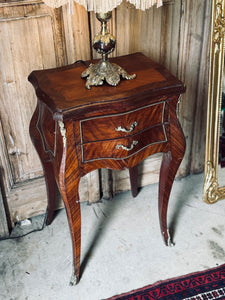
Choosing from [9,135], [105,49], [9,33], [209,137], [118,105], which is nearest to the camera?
[118,105]

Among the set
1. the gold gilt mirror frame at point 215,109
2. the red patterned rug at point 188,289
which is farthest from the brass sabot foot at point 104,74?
the red patterned rug at point 188,289

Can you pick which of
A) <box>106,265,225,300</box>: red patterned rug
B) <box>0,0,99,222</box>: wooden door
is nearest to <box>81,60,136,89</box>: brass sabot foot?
<box>0,0,99,222</box>: wooden door

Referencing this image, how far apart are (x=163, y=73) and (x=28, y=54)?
61 cm

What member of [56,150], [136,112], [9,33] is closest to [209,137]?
[136,112]

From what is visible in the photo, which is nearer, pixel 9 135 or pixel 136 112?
pixel 136 112

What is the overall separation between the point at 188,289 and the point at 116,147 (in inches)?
28.4

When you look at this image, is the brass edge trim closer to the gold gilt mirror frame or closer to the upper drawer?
the upper drawer

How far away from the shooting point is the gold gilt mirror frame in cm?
188

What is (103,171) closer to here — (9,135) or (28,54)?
(9,135)

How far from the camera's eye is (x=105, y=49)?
1.51 metres

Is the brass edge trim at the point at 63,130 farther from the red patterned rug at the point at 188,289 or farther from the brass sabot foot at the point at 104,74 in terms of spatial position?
the red patterned rug at the point at 188,289

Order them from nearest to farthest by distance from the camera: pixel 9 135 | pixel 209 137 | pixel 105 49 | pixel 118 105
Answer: pixel 118 105
pixel 105 49
pixel 9 135
pixel 209 137

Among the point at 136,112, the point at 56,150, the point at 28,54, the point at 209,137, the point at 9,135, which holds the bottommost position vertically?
the point at 209,137

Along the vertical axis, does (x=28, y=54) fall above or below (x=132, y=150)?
above
